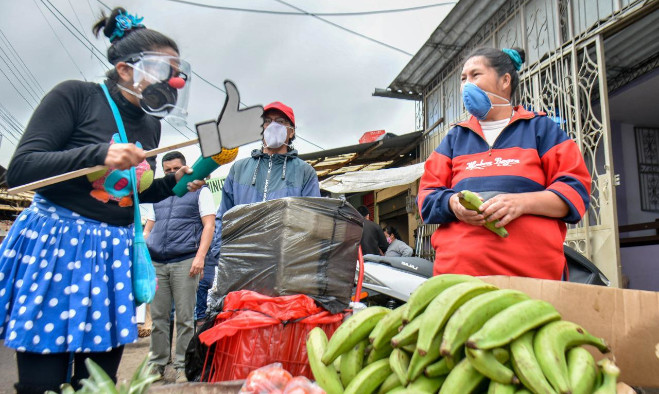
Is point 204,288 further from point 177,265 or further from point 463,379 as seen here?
point 463,379

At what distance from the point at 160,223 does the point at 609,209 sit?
4.51m

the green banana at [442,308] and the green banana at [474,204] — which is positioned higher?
the green banana at [474,204]

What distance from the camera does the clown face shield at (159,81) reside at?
5.48ft

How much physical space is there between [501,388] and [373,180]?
7.21 m

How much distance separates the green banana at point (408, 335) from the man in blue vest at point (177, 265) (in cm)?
324

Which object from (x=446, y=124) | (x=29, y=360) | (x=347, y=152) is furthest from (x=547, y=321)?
(x=347, y=152)

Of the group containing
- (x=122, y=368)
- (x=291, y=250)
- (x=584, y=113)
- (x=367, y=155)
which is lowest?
(x=122, y=368)

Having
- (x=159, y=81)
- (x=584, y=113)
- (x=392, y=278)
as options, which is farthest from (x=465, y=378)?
(x=584, y=113)

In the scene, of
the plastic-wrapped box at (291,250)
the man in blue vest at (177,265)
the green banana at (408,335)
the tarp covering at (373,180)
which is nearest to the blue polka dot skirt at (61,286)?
the plastic-wrapped box at (291,250)

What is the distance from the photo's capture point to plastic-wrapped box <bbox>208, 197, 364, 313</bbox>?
2.10 meters

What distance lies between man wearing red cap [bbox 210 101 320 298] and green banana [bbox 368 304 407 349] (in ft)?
6.05

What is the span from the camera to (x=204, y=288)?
488 centimetres

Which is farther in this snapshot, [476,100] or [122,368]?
[122,368]

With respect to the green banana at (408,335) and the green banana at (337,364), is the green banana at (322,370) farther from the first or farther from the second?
the green banana at (408,335)
